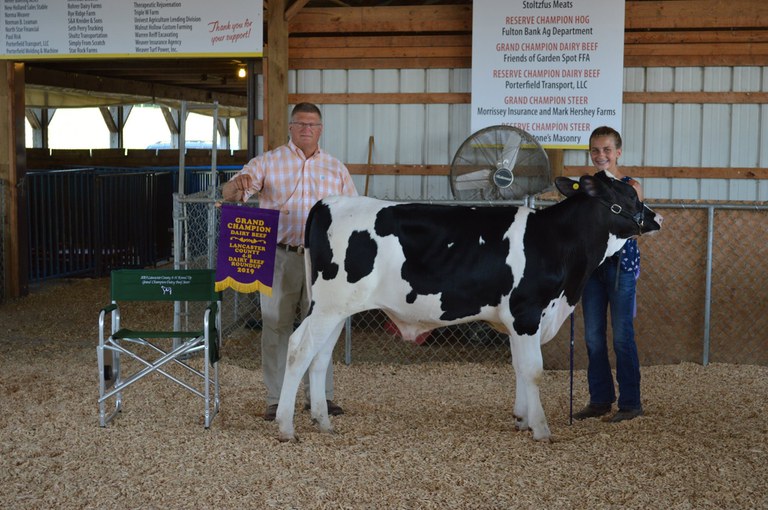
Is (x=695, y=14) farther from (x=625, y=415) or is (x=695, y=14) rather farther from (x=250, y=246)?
(x=250, y=246)

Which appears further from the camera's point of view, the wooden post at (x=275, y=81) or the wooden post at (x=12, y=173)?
the wooden post at (x=12, y=173)

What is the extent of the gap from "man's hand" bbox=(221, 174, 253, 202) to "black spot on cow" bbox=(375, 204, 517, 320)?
3.09 ft

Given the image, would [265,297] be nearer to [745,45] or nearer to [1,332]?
[1,332]

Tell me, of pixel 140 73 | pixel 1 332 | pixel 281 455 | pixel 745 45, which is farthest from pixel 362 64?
pixel 140 73

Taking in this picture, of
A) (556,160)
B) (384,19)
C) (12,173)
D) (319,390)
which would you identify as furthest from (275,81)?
(319,390)

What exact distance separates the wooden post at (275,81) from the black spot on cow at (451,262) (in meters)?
4.67

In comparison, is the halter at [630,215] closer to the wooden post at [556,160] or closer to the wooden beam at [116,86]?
the wooden post at [556,160]

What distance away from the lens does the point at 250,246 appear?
6.01m

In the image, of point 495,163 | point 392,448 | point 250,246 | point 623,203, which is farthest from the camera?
point 495,163

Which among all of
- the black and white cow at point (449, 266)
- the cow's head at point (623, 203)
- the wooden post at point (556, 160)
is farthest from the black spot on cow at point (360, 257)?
the wooden post at point (556, 160)

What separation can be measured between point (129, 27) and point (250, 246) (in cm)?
501

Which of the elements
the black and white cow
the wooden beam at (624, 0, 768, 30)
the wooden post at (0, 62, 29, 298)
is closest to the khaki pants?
the black and white cow

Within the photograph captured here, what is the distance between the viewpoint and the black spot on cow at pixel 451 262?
218 inches

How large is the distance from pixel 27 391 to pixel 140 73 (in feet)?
31.9
